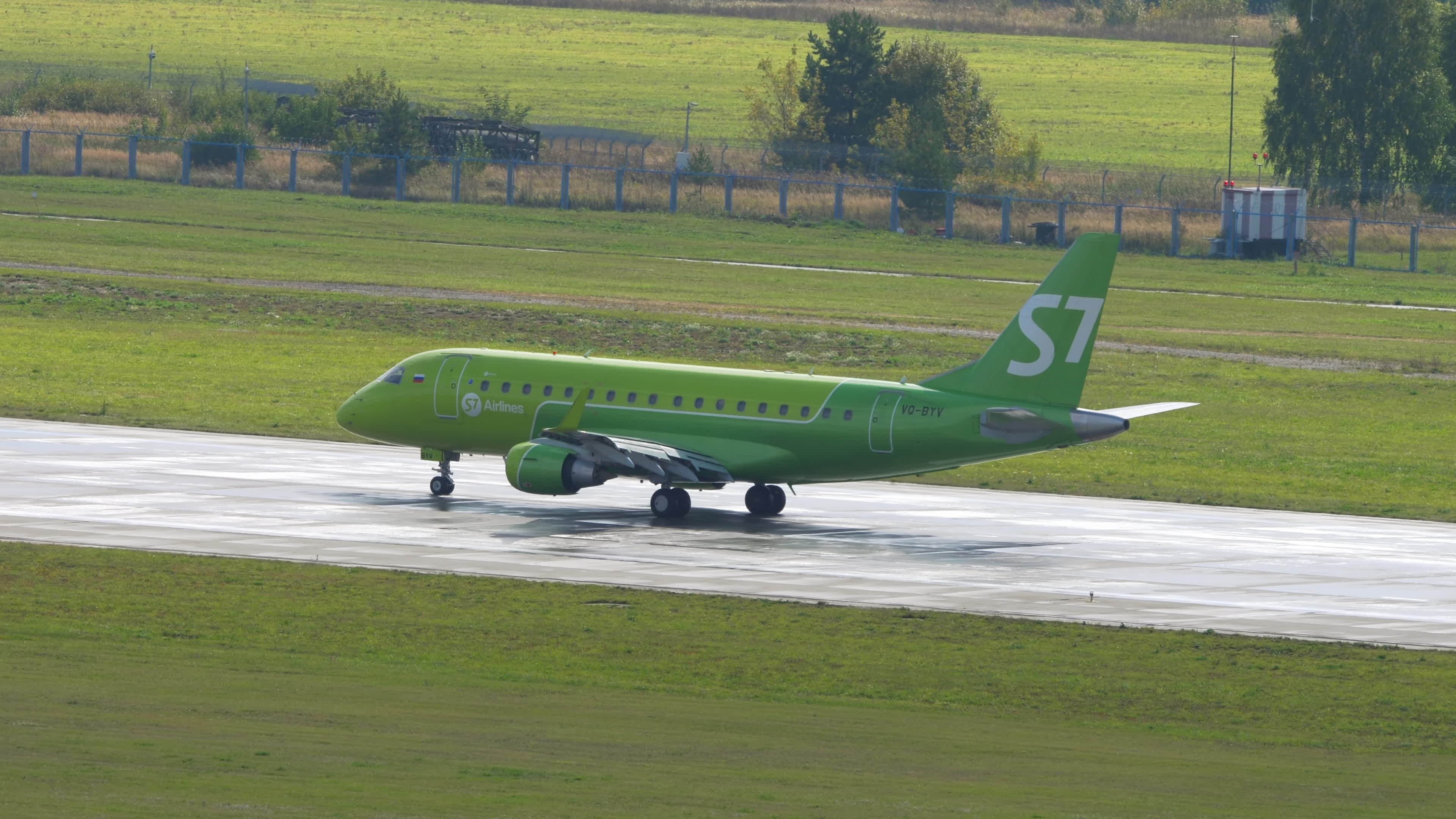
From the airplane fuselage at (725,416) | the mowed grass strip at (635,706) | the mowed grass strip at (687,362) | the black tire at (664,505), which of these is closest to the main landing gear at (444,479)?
the airplane fuselage at (725,416)

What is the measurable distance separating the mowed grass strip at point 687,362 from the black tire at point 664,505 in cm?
1143

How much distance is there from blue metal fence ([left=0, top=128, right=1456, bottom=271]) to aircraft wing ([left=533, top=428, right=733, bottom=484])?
85.6m

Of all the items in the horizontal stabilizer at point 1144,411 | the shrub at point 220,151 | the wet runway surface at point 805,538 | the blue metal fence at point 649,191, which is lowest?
the wet runway surface at point 805,538

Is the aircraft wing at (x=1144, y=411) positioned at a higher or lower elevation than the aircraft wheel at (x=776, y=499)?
higher

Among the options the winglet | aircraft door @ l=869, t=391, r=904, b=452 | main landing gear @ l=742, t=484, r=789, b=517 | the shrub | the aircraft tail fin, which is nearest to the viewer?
the aircraft tail fin

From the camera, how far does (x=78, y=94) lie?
16100 cm

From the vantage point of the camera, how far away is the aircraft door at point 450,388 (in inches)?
2003

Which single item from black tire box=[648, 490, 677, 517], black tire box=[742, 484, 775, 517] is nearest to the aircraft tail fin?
black tire box=[742, 484, 775, 517]

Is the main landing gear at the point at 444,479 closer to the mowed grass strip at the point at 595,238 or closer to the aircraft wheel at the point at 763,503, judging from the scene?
the aircraft wheel at the point at 763,503

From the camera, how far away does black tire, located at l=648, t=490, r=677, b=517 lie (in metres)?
47.7

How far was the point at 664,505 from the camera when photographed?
4775 cm

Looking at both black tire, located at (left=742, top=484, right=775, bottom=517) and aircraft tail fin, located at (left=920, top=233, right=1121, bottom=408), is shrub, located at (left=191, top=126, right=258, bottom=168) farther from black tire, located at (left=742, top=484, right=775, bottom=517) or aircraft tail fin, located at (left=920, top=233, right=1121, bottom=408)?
aircraft tail fin, located at (left=920, top=233, right=1121, bottom=408)

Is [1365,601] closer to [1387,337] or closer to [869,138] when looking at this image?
[1387,337]

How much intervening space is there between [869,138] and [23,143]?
198ft
